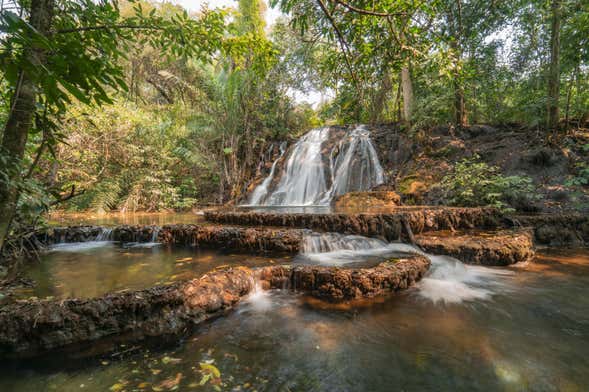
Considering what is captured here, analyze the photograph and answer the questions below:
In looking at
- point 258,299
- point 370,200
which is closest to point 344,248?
point 258,299

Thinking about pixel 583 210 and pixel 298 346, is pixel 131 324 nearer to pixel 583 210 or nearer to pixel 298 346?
pixel 298 346

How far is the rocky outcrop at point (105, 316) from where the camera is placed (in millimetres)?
1713

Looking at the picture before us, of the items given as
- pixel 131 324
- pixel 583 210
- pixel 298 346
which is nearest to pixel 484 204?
pixel 583 210

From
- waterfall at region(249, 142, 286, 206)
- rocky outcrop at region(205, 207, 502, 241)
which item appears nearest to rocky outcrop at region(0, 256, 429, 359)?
rocky outcrop at region(205, 207, 502, 241)

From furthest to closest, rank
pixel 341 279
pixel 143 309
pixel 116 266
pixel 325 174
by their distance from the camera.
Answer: pixel 325 174 → pixel 116 266 → pixel 341 279 → pixel 143 309

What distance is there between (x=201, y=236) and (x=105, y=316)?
282cm

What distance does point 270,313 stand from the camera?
241 cm

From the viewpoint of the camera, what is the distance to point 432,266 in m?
3.64

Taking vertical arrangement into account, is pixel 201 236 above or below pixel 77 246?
above

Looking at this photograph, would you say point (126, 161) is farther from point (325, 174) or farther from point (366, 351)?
point (366, 351)

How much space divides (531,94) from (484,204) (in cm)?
604

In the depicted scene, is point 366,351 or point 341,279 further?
point 341,279

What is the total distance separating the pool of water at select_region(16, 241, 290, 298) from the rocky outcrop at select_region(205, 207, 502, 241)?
4.40 ft

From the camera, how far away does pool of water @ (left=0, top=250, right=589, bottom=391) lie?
60.4 inches
